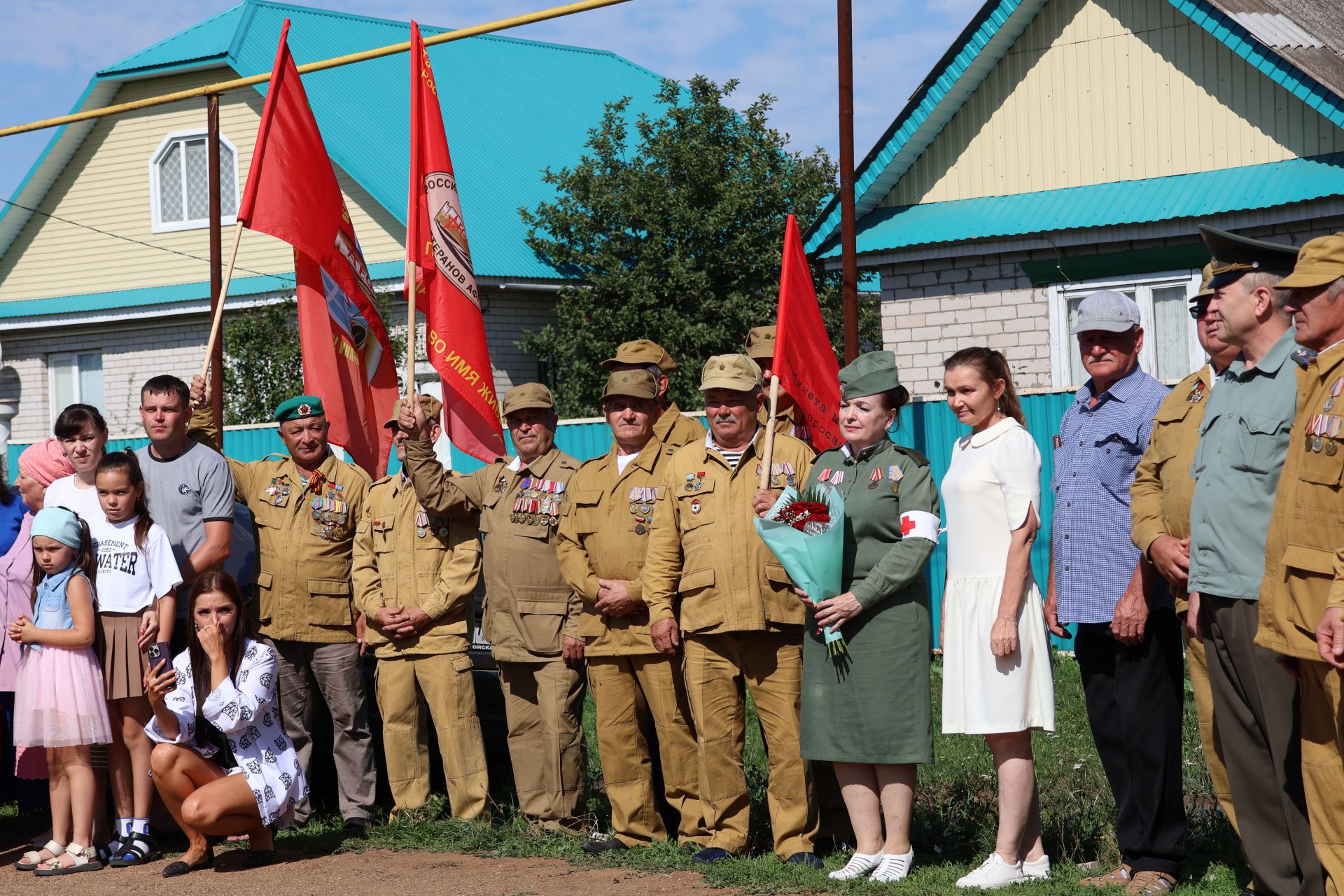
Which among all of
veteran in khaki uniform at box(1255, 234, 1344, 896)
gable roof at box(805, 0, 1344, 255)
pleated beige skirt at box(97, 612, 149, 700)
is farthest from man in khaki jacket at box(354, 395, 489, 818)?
gable roof at box(805, 0, 1344, 255)

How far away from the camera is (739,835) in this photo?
6219mm

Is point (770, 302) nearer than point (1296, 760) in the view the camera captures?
No

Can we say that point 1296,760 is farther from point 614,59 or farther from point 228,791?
point 614,59

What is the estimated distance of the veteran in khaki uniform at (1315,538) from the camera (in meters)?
4.18

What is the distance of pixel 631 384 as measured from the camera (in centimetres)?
663

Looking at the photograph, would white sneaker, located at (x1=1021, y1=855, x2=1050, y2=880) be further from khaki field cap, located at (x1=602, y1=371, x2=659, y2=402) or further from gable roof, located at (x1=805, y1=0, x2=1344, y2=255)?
gable roof, located at (x1=805, y1=0, x2=1344, y2=255)

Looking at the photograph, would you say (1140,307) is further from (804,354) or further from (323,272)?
(323,272)

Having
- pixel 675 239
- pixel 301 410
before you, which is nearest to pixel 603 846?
pixel 301 410

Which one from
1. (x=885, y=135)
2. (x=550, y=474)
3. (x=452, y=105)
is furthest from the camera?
(x=452, y=105)

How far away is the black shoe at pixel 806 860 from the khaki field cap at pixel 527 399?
2341 mm

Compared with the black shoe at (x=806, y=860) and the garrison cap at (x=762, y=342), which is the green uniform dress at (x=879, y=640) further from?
the garrison cap at (x=762, y=342)

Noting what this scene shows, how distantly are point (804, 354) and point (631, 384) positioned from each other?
86 centimetres

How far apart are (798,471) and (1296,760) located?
229 centimetres

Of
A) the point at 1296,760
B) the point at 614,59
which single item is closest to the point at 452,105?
the point at 614,59
